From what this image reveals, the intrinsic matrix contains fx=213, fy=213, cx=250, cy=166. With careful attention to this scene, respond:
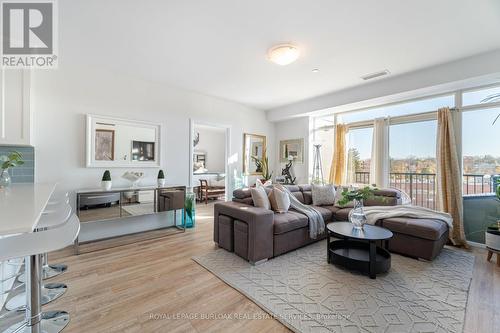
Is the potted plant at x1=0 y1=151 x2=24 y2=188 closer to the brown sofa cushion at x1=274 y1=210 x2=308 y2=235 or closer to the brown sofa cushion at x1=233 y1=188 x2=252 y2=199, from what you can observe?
the brown sofa cushion at x1=233 y1=188 x2=252 y2=199

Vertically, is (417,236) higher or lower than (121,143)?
lower

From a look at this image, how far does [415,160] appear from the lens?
3.97m

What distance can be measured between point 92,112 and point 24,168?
114cm

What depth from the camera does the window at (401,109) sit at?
12.1 ft

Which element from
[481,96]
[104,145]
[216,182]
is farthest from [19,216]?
[216,182]

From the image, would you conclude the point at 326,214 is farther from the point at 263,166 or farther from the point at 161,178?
the point at 161,178

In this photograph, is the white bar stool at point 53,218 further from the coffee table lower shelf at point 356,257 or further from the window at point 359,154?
the window at point 359,154

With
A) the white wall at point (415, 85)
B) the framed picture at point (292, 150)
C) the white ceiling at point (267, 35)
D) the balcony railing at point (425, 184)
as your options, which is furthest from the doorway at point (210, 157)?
the balcony railing at point (425, 184)

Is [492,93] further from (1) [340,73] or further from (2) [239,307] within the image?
(2) [239,307]

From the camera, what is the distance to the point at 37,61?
2877 mm

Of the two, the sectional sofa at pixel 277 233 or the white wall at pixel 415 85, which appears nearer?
the sectional sofa at pixel 277 233

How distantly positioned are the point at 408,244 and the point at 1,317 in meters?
4.22

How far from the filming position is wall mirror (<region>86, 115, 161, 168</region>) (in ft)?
10.9

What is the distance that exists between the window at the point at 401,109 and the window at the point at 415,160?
0.80 feet
